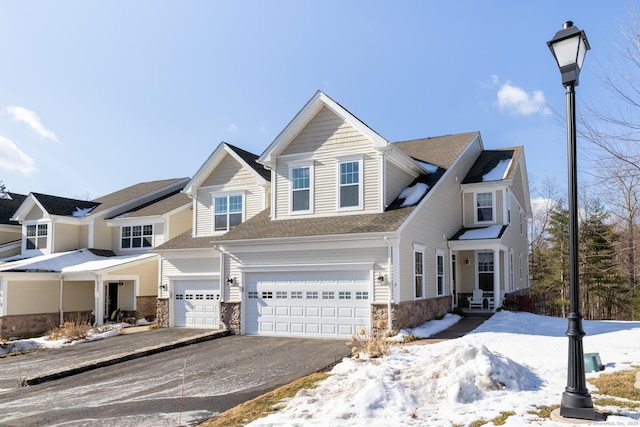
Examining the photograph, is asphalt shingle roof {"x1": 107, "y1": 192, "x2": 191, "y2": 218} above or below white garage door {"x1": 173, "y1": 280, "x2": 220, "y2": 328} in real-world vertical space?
above

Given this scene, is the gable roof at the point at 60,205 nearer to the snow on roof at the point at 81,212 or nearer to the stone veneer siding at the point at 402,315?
the snow on roof at the point at 81,212

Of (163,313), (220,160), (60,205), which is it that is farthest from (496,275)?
(60,205)

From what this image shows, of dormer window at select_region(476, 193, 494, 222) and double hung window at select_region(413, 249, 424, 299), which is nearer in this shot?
double hung window at select_region(413, 249, 424, 299)

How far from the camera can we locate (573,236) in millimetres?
6578

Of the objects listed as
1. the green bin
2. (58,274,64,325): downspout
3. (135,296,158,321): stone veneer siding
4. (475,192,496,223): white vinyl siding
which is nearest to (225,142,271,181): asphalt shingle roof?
(135,296,158,321): stone veneer siding

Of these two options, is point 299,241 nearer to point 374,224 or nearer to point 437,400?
point 374,224

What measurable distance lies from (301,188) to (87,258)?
13765mm

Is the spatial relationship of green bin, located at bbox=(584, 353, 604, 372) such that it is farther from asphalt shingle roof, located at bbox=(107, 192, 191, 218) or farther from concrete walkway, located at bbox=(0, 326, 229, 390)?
asphalt shingle roof, located at bbox=(107, 192, 191, 218)

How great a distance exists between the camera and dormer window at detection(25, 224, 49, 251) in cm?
2656

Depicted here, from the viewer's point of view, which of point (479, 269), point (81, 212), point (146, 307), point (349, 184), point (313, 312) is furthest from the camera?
point (81, 212)

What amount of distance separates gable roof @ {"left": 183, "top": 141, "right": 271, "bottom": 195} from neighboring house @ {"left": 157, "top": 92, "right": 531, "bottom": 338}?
5 centimetres

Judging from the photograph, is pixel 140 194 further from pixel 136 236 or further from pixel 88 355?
pixel 88 355

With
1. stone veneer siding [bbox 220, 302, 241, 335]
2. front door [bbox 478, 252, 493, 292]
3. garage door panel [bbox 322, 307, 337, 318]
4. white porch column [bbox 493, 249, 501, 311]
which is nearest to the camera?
garage door panel [bbox 322, 307, 337, 318]

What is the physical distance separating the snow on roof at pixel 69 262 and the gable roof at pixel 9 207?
6.01m
